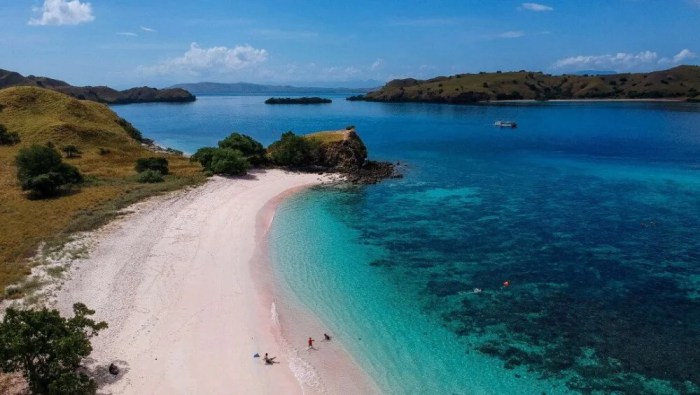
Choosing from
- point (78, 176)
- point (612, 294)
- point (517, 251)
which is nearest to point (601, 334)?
point (612, 294)

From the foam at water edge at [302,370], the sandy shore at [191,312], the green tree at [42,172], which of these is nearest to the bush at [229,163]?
the green tree at [42,172]

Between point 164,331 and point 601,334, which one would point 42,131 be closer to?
point 164,331

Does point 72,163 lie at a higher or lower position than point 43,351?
higher

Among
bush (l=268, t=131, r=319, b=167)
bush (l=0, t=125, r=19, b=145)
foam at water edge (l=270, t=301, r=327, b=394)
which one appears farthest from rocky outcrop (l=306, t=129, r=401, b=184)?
bush (l=0, t=125, r=19, b=145)

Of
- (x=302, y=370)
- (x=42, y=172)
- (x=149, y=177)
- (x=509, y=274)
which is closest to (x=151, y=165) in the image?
(x=149, y=177)

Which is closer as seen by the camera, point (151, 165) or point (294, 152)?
point (151, 165)

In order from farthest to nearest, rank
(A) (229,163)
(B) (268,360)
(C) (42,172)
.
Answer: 1. (A) (229,163)
2. (C) (42,172)
3. (B) (268,360)

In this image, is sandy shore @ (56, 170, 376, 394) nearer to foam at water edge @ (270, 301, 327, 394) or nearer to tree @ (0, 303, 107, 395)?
foam at water edge @ (270, 301, 327, 394)

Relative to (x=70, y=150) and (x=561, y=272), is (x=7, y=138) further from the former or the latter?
(x=561, y=272)
